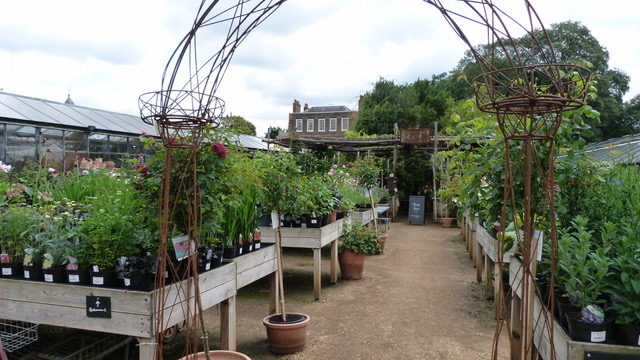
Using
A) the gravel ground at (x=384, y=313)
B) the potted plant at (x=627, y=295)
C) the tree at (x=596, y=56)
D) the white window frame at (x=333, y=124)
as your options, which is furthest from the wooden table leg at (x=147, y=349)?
the white window frame at (x=333, y=124)

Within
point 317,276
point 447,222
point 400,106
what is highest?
point 400,106

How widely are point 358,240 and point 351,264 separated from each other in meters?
0.33

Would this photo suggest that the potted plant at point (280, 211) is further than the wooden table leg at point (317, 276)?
No

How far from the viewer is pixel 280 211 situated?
402 centimetres

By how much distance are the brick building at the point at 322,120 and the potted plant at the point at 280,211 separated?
92.0ft

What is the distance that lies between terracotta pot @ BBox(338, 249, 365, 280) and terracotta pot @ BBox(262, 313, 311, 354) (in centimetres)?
229

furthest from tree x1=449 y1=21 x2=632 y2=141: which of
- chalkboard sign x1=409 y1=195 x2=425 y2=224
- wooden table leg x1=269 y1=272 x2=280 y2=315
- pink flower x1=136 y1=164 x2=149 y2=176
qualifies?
pink flower x1=136 y1=164 x2=149 y2=176

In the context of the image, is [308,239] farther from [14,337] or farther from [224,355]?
[14,337]

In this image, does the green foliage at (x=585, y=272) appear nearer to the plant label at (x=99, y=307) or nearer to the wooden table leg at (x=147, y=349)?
the wooden table leg at (x=147, y=349)

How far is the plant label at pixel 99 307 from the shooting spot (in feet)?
7.36

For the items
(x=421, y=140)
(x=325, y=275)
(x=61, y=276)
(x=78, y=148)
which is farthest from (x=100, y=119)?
(x=61, y=276)

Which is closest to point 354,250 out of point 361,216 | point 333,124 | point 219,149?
point 361,216

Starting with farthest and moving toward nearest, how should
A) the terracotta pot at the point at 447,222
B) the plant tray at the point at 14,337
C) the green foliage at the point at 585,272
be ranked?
the terracotta pot at the point at 447,222 → the plant tray at the point at 14,337 → the green foliage at the point at 585,272

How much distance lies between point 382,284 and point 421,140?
23.0ft
